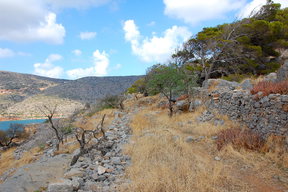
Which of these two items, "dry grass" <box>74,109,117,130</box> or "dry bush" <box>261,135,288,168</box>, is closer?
"dry bush" <box>261,135,288,168</box>

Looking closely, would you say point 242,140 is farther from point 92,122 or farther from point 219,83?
point 92,122

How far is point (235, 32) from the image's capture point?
17125 mm

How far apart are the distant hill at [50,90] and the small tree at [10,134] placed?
25458mm

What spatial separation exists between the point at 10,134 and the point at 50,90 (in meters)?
49.5

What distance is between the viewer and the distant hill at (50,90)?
53709mm

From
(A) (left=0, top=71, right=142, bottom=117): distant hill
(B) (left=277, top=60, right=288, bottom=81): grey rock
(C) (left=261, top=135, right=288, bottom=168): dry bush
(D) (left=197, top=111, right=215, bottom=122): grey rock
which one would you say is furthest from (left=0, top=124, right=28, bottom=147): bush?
(B) (left=277, top=60, right=288, bottom=81): grey rock

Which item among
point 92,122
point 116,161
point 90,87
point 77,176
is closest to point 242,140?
point 116,161

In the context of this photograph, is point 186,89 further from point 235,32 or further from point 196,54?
point 235,32

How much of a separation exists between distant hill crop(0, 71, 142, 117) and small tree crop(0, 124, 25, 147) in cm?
2546

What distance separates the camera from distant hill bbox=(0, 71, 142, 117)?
176 ft

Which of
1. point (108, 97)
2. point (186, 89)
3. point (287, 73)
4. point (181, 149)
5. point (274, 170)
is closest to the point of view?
point (274, 170)

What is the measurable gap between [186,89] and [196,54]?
7.37 m

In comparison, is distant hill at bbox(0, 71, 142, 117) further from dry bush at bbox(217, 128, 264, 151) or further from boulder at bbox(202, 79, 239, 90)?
dry bush at bbox(217, 128, 264, 151)

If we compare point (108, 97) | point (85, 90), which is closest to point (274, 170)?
point (108, 97)
